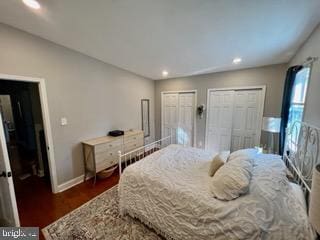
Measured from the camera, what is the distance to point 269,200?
1.29 m

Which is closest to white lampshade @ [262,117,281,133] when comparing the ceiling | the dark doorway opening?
the ceiling

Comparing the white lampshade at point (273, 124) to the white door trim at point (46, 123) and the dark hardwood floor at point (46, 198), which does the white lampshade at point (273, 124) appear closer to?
the dark hardwood floor at point (46, 198)

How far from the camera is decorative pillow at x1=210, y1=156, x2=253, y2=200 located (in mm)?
1379

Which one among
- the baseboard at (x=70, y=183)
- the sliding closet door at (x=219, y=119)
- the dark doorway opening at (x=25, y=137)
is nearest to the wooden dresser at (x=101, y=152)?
the baseboard at (x=70, y=183)

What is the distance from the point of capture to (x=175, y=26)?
1.97 metres

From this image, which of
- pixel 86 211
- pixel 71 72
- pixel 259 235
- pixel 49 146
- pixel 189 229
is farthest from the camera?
pixel 71 72

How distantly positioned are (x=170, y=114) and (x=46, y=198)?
364 centimetres

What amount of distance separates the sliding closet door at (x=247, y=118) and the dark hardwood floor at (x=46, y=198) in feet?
10.5

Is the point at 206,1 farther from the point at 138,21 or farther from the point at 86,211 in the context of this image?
the point at 86,211

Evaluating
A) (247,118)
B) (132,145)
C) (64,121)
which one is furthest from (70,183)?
(247,118)

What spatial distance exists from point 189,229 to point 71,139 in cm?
261

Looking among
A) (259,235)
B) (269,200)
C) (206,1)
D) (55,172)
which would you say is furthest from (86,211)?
(206,1)

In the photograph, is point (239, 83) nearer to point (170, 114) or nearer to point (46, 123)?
point (170, 114)

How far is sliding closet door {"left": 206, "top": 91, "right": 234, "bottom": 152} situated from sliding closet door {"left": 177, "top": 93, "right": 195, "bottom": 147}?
0.52 metres
